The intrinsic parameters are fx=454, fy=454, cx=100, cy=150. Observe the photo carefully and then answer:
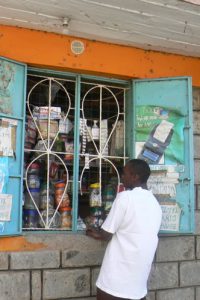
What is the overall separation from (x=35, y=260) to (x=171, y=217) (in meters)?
1.29

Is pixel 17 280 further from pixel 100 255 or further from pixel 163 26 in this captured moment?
pixel 163 26

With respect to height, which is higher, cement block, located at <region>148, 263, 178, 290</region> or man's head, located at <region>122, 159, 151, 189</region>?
man's head, located at <region>122, 159, 151, 189</region>

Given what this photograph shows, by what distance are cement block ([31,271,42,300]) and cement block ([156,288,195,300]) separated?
115 centimetres

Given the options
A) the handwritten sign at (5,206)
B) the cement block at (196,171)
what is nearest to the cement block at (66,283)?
the handwritten sign at (5,206)

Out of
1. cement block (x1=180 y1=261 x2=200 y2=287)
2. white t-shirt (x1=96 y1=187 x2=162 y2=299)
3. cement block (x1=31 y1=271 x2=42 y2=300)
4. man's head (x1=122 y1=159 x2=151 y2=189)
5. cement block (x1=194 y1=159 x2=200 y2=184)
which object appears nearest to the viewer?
white t-shirt (x1=96 y1=187 x2=162 y2=299)

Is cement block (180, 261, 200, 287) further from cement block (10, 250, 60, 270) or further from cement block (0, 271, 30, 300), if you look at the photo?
cement block (0, 271, 30, 300)

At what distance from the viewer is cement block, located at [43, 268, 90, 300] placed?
3811 mm

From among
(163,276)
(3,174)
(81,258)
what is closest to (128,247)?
(81,258)

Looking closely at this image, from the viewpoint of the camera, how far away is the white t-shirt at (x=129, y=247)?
3047 millimetres

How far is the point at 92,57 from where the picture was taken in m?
4.21

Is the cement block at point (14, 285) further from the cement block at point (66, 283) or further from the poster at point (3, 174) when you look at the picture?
the poster at point (3, 174)

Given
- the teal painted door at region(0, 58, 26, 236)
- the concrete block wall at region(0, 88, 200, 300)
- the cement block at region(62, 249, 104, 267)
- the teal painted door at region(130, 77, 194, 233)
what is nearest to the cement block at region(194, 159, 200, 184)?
the concrete block wall at region(0, 88, 200, 300)

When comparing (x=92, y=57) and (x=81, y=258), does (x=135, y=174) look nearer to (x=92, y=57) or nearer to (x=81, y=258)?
(x=81, y=258)

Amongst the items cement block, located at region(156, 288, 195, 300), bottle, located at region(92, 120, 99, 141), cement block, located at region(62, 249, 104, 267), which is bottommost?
cement block, located at region(156, 288, 195, 300)
